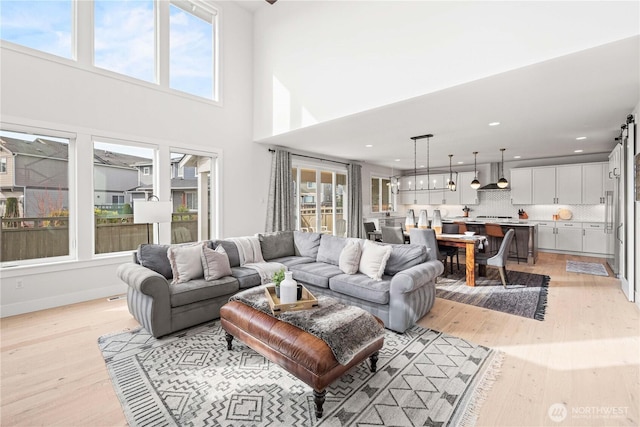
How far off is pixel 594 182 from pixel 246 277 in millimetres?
8403

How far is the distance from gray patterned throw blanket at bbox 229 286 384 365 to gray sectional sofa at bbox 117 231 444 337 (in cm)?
82

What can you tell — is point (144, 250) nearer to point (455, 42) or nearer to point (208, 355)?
point (208, 355)

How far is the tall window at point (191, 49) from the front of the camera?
5113 millimetres

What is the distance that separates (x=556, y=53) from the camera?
269cm

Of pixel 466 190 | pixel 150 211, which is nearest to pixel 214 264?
pixel 150 211

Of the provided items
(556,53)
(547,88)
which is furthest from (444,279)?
(556,53)

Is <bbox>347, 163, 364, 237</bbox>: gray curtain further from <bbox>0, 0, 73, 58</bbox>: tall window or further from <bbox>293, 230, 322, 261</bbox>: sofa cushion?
<bbox>0, 0, 73, 58</bbox>: tall window

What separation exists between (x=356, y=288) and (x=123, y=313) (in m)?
2.94

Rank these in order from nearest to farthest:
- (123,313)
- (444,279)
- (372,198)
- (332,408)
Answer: (332,408), (123,313), (444,279), (372,198)

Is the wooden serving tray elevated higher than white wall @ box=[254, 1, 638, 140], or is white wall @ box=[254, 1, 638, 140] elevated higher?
white wall @ box=[254, 1, 638, 140]

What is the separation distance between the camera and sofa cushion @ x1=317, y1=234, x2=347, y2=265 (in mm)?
4270

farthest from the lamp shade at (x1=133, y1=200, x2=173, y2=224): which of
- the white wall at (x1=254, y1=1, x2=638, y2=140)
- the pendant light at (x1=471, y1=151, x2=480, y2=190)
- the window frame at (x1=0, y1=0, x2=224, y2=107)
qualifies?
the pendant light at (x1=471, y1=151, x2=480, y2=190)

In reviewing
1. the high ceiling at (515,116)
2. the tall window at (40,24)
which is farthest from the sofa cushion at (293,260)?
the tall window at (40,24)

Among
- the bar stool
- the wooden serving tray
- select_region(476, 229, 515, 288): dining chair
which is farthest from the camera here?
the bar stool
